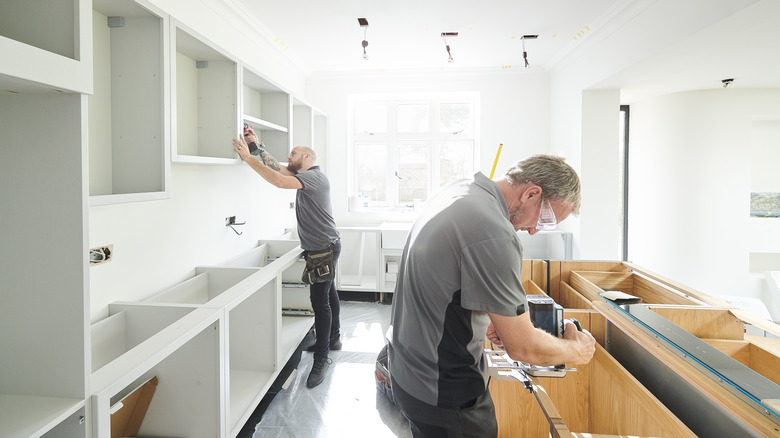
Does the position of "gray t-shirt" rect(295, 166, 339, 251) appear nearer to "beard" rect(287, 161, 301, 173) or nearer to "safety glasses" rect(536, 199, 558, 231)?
"beard" rect(287, 161, 301, 173)

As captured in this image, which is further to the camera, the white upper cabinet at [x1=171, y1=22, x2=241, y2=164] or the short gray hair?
the white upper cabinet at [x1=171, y1=22, x2=241, y2=164]

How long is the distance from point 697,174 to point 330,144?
3.96 meters

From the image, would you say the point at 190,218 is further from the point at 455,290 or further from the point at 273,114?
the point at 455,290

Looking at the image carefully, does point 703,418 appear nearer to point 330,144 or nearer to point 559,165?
point 559,165

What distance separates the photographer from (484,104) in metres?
4.64

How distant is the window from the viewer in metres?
4.90

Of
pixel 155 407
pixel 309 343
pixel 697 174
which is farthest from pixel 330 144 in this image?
pixel 697 174

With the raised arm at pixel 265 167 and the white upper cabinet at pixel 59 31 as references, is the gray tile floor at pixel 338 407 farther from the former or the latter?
the white upper cabinet at pixel 59 31

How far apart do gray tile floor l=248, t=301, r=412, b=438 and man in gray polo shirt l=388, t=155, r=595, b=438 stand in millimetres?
1121

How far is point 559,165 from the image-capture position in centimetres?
123

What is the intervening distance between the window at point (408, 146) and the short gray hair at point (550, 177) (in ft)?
12.0

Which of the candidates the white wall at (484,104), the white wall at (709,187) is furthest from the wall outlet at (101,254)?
the white wall at (709,187)

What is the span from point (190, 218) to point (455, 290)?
75.7 inches

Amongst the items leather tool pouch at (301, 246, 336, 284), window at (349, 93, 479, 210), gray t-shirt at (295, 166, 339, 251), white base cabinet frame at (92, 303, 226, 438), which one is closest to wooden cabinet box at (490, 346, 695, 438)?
white base cabinet frame at (92, 303, 226, 438)
